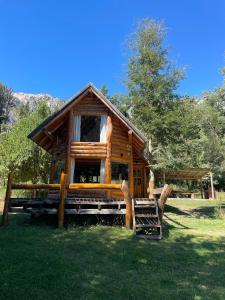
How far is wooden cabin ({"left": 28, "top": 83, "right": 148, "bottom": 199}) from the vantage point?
15.9m

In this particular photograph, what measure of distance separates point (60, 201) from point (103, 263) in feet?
15.8

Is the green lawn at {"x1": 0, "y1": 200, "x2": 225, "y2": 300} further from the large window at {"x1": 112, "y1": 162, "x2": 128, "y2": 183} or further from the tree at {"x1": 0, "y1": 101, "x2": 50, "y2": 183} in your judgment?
the tree at {"x1": 0, "y1": 101, "x2": 50, "y2": 183}

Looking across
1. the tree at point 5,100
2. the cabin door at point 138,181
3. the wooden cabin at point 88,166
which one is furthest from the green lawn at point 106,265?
the tree at point 5,100

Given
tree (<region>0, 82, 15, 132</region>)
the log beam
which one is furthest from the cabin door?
tree (<region>0, 82, 15, 132</region>)

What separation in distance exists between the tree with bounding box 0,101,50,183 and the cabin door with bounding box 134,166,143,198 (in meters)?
8.46

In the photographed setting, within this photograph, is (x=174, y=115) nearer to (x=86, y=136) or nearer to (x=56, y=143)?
(x=86, y=136)

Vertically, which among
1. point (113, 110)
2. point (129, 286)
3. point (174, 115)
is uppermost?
point (174, 115)

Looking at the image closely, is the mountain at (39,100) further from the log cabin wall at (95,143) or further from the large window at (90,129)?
the log cabin wall at (95,143)

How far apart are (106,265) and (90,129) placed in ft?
40.4

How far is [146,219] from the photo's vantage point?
12.3 m

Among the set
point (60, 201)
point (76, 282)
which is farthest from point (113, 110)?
point (76, 282)

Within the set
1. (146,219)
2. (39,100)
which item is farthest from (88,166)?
(39,100)

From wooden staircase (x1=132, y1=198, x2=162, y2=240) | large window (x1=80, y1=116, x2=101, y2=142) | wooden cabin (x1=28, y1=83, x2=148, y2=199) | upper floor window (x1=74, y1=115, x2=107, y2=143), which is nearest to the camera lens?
wooden staircase (x1=132, y1=198, x2=162, y2=240)

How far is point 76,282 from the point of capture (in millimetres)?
6152
